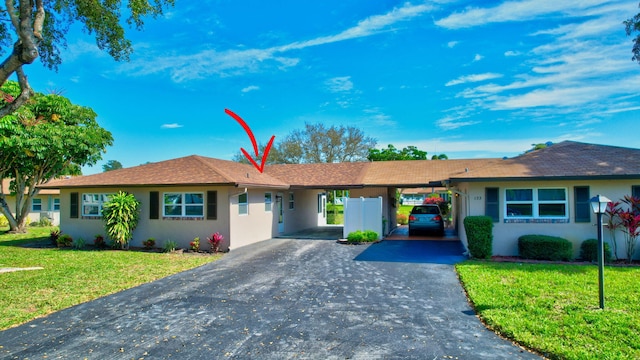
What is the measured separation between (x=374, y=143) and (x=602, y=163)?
101 ft

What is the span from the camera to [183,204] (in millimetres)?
14516

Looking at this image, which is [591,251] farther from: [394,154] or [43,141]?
[394,154]

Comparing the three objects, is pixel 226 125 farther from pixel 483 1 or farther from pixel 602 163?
pixel 602 163

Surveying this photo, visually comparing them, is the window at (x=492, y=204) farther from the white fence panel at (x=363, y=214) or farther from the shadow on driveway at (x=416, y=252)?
the white fence panel at (x=363, y=214)

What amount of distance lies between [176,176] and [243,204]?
2899 millimetres

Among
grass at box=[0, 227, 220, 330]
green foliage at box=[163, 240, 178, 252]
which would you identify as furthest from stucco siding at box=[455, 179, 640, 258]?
green foliage at box=[163, 240, 178, 252]

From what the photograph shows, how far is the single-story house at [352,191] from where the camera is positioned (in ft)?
37.3

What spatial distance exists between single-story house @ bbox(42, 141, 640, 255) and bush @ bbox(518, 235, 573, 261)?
540mm

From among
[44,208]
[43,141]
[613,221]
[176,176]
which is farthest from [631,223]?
[44,208]

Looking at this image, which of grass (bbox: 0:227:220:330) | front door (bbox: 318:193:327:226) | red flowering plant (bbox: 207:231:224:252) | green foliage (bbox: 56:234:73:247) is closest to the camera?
grass (bbox: 0:227:220:330)

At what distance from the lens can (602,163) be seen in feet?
38.4

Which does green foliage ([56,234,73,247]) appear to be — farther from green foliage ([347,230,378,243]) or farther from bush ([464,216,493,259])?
bush ([464,216,493,259])

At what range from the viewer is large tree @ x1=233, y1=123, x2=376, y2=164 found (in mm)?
40656

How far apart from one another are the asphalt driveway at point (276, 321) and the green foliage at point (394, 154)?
33.5 m
